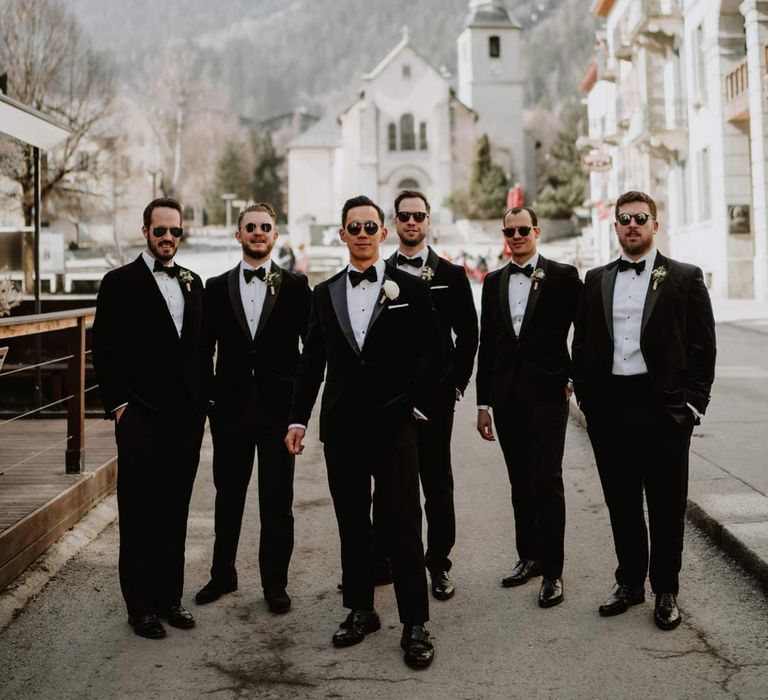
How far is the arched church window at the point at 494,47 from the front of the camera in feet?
270

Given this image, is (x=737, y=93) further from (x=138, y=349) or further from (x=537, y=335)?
(x=138, y=349)

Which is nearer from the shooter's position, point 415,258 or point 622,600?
point 622,600

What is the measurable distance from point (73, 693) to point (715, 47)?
88.2 feet

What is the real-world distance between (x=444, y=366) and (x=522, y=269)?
2.42 feet

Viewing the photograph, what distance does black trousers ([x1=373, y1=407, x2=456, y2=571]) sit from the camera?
219 inches

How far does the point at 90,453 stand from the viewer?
8453 millimetres

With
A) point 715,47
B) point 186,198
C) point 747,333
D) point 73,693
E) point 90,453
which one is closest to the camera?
point 73,693

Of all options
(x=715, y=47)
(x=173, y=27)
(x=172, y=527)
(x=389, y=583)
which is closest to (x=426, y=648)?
(x=389, y=583)

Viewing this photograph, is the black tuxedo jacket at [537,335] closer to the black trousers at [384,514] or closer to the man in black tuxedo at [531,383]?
the man in black tuxedo at [531,383]

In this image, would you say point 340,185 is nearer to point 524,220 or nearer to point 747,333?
point 747,333

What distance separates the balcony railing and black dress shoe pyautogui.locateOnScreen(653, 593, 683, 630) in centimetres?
2247

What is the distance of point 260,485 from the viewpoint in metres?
5.50

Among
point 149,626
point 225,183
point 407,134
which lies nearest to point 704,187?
point 149,626

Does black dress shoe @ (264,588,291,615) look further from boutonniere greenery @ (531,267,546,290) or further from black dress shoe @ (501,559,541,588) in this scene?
boutonniere greenery @ (531,267,546,290)
